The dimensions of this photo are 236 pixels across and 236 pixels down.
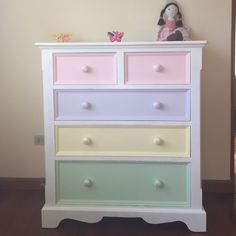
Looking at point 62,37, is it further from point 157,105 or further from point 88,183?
point 88,183

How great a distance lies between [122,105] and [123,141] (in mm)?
208

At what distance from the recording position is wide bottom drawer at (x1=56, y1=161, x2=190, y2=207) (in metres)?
2.12

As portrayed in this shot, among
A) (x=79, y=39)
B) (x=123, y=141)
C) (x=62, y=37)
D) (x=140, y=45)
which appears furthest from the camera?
(x=79, y=39)

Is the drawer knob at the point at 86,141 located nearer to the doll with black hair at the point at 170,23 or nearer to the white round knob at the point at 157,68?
the white round knob at the point at 157,68

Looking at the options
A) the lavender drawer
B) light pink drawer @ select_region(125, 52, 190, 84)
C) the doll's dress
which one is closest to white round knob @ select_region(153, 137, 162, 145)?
the lavender drawer

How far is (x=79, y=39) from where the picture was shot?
2607 mm

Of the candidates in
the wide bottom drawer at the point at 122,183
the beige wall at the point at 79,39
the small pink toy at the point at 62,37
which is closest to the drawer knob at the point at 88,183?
the wide bottom drawer at the point at 122,183

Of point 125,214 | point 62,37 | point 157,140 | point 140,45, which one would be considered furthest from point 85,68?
point 125,214

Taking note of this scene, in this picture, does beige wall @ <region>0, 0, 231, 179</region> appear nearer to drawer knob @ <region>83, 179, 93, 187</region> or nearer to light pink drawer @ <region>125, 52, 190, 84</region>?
light pink drawer @ <region>125, 52, 190, 84</region>

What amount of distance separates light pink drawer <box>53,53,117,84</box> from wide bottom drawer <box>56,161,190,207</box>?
48 centimetres

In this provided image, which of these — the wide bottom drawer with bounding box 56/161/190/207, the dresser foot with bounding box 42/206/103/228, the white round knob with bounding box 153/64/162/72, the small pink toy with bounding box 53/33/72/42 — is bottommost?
the dresser foot with bounding box 42/206/103/228

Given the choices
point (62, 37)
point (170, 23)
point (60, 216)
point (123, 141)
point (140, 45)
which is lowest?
point (60, 216)

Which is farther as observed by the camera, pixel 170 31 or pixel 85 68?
pixel 170 31

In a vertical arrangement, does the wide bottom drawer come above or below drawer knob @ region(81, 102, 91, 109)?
below
